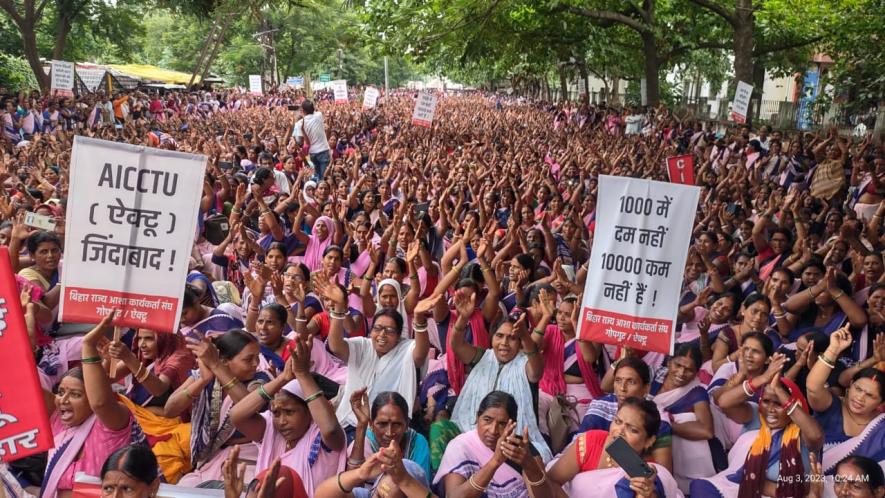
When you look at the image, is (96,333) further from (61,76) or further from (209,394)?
(61,76)

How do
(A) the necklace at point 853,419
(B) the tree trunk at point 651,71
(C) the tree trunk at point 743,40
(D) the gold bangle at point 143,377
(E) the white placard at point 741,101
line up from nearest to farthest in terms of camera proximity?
(A) the necklace at point 853,419 → (D) the gold bangle at point 143,377 → (E) the white placard at point 741,101 → (C) the tree trunk at point 743,40 → (B) the tree trunk at point 651,71

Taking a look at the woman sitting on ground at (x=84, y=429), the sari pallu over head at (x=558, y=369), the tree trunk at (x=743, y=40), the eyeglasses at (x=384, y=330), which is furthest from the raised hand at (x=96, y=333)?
the tree trunk at (x=743, y=40)

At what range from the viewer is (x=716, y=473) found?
11.1ft

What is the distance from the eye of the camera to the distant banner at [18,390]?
260 cm

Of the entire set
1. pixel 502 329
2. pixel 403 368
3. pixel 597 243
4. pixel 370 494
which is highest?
pixel 597 243

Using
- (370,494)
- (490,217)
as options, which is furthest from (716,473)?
(490,217)

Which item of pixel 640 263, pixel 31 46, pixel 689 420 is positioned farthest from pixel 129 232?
pixel 31 46

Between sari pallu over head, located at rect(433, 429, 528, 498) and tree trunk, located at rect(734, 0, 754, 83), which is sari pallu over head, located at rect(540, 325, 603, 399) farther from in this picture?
tree trunk, located at rect(734, 0, 754, 83)

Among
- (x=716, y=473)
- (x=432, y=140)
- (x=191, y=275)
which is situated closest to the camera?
(x=716, y=473)

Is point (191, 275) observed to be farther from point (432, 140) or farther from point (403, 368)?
point (432, 140)

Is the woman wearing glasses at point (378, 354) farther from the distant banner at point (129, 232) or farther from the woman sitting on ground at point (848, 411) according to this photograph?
the woman sitting on ground at point (848, 411)

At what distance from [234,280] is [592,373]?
3526 mm

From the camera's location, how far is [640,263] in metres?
3.77

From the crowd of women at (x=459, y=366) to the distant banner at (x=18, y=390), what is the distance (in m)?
0.28
